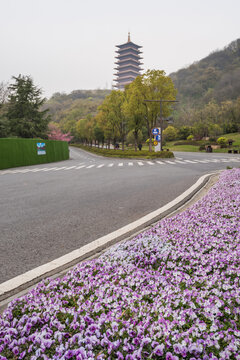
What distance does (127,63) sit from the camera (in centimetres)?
15300

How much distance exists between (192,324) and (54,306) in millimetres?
1138

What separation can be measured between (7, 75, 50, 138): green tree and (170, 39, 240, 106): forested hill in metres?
83.0

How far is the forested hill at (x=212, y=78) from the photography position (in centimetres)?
10600

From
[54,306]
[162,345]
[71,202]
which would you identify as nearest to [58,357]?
[54,306]

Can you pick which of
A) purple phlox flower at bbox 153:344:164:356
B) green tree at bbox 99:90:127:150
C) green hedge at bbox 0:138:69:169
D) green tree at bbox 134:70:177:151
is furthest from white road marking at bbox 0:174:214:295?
green tree at bbox 99:90:127:150

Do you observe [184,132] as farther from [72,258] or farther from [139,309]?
[139,309]

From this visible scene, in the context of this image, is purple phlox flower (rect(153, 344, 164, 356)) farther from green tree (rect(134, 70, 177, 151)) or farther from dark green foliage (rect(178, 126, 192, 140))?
dark green foliage (rect(178, 126, 192, 140))

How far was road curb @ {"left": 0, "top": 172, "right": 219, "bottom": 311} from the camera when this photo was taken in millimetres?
2715

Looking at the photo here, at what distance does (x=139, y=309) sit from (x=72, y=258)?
157 centimetres

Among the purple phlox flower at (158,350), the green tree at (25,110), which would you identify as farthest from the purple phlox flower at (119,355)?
the green tree at (25,110)

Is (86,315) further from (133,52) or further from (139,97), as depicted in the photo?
(133,52)

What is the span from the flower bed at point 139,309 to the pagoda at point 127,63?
158 m

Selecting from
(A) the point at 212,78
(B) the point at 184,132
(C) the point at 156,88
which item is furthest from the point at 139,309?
(A) the point at 212,78

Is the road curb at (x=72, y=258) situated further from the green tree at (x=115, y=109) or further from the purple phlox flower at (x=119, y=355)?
the green tree at (x=115, y=109)
